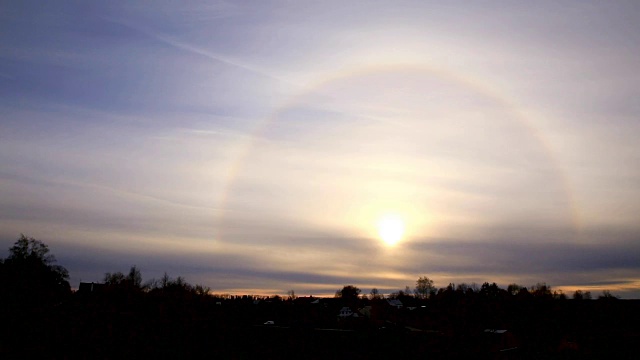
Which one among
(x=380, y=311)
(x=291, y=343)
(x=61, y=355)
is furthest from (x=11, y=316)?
(x=380, y=311)

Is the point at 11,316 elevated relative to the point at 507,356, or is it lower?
elevated

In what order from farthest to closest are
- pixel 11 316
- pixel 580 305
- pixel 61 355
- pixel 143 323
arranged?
pixel 580 305, pixel 143 323, pixel 11 316, pixel 61 355

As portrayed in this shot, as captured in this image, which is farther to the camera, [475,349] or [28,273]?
[28,273]

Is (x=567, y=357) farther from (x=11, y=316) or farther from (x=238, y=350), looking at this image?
(x=11, y=316)

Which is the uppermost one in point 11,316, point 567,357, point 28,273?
point 28,273

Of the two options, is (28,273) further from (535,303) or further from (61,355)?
(535,303)

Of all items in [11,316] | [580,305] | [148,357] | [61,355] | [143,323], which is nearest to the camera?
[61,355]

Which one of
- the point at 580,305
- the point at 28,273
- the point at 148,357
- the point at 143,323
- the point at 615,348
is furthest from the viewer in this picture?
the point at 580,305

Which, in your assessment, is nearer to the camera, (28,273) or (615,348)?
(615,348)

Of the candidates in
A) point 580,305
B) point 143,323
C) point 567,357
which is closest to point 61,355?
point 143,323
